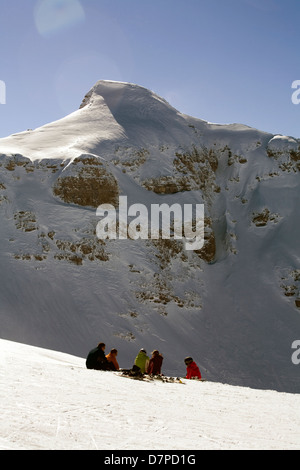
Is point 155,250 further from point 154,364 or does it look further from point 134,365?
point 134,365

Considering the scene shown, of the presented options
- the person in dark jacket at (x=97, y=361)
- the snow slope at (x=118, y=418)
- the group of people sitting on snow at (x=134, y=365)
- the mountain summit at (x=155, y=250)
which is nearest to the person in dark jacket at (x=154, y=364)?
the group of people sitting on snow at (x=134, y=365)

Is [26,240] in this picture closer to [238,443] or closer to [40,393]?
[40,393]

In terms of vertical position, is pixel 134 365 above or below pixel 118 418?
above

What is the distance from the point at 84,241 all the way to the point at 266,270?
1616cm

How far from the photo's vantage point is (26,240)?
103ft

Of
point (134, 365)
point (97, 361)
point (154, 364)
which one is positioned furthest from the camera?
point (154, 364)

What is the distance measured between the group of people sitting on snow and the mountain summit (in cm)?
1291

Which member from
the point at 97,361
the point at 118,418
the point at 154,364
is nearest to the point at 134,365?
the point at 97,361

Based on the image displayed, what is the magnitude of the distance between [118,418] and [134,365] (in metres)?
6.36

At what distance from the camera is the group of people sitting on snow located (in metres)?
11.4

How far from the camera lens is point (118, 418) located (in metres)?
5.07

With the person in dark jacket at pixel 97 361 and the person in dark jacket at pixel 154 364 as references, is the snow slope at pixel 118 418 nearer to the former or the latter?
the person in dark jacket at pixel 97 361

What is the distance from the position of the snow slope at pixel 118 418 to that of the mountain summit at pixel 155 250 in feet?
61.4

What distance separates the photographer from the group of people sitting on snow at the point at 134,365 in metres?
11.4
